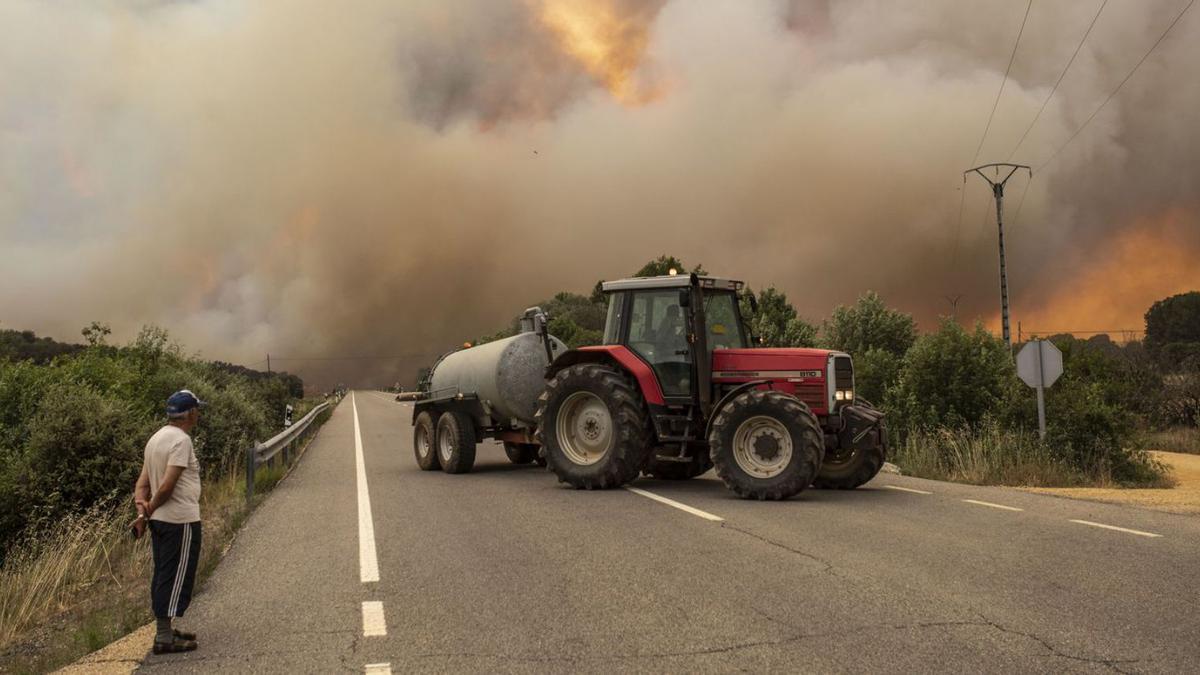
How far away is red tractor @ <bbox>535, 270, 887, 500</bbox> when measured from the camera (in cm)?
1241

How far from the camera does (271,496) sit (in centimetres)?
1517

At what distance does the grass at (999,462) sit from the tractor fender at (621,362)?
6.26 metres

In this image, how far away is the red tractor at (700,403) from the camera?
12.4 m

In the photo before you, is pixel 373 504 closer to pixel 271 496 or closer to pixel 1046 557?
pixel 271 496

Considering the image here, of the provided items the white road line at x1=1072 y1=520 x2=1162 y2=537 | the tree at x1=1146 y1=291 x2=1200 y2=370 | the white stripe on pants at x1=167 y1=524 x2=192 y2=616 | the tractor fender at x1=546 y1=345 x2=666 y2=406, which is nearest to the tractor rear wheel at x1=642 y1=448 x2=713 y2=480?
the tractor fender at x1=546 y1=345 x2=666 y2=406

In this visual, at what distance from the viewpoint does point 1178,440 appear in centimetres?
3616

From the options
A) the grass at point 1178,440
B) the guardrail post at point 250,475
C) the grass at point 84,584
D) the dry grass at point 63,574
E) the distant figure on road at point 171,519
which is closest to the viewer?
the distant figure on road at point 171,519

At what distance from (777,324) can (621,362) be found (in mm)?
33261

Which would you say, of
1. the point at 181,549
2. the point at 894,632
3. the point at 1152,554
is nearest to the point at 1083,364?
the point at 1152,554

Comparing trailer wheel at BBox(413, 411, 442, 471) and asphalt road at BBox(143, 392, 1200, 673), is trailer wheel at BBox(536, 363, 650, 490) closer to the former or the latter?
asphalt road at BBox(143, 392, 1200, 673)

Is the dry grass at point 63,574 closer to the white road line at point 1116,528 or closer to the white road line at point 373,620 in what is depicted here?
the white road line at point 373,620

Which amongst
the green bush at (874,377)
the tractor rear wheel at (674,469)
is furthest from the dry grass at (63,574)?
the green bush at (874,377)

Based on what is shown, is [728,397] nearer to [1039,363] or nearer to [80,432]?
[1039,363]

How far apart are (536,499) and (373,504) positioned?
230 centimetres
